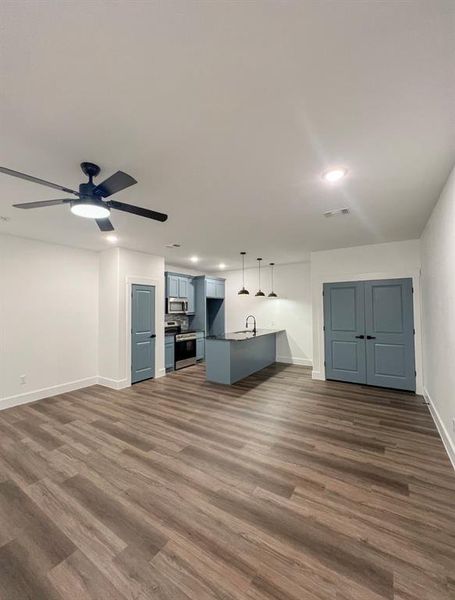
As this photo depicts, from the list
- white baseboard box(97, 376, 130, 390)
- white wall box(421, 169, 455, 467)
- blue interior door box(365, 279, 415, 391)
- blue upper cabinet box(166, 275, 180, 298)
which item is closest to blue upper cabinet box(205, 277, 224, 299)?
blue upper cabinet box(166, 275, 180, 298)

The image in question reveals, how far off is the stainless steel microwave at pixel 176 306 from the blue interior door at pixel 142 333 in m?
0.90

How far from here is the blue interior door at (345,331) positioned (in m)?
5.05

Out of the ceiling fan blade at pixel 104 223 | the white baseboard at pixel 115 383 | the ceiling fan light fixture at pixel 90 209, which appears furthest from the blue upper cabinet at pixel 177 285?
the ceiling fan light fixture at pixel 90 209

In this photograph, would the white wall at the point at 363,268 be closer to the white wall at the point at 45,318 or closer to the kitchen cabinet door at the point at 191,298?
the kitchen cabinet door at the point at 191,298

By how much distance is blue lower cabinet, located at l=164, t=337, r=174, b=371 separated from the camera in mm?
6184

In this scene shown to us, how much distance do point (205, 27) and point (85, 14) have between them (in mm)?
491

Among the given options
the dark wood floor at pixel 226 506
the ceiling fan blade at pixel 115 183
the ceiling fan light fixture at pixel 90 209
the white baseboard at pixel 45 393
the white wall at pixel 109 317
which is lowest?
the dark wood floor at pixel 226 506

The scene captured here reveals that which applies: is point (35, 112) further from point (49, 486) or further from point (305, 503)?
point (305, 503)

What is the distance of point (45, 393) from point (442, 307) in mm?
6175

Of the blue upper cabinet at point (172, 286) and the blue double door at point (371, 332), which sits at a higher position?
the blue upper cabinet at point (172, 286)

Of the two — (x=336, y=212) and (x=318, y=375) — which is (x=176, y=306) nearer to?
(x=318, y=375)

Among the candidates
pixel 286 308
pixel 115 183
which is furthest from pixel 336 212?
pixel 286 308

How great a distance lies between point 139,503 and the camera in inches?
A: 80.4

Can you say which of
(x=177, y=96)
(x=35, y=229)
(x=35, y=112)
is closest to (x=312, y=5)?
(x=177, y=96)
